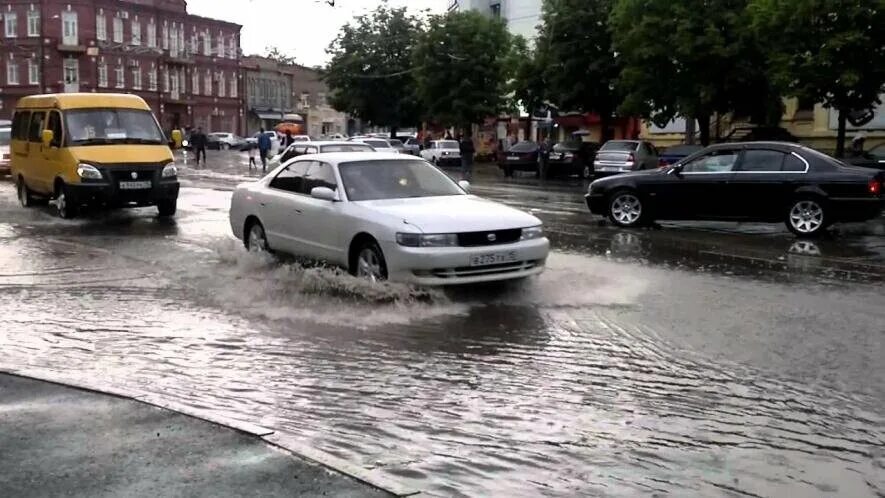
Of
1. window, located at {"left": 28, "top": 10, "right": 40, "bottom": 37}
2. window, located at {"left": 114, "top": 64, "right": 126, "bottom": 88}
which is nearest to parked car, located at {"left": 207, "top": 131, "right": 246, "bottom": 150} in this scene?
window, located at {"left": 114, "top": 64, "right": 126, "bottom": 88}

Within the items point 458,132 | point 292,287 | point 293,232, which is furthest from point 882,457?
point 458,132

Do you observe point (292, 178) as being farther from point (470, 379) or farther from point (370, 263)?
point (470, 379)

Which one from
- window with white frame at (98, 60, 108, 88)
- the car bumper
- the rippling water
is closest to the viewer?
the rippling water

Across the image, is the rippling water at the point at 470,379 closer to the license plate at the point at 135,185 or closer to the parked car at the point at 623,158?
the license plate at the point at 135,185

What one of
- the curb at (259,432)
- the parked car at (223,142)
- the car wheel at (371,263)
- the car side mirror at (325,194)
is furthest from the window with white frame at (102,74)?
the curb at (259,432)

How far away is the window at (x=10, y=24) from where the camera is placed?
228 feet

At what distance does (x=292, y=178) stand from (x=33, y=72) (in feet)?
217

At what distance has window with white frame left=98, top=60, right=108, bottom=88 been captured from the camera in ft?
232

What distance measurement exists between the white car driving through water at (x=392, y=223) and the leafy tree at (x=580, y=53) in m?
26.7

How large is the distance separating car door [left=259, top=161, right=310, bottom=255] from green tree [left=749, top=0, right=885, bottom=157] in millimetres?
17181

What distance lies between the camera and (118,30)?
72062mm

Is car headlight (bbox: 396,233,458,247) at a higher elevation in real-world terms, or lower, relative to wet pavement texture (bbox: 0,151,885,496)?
higher

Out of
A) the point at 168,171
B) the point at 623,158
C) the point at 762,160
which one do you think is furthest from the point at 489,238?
the point at 623,158

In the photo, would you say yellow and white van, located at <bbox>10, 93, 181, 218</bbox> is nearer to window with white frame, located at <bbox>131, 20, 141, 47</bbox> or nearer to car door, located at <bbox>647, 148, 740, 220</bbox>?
car door, located at <bbox>647, 148, 740, 220</bbox>
